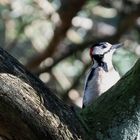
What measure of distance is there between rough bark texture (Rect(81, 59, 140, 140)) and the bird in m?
1.33

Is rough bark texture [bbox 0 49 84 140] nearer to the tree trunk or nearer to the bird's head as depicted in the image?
the tree trunk

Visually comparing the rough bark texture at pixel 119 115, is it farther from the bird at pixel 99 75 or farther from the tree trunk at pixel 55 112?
the bird at pixel 99 75

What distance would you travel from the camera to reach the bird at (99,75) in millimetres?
4336

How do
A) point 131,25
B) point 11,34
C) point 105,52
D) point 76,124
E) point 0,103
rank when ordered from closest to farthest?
point 0,103, point 76,124, point 105,52, point 131,25, point 11,34

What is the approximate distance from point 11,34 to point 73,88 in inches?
37.7

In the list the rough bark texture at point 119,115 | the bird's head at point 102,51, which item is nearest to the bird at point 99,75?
the bird's head at point 102,51

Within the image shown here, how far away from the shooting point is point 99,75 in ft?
14.8

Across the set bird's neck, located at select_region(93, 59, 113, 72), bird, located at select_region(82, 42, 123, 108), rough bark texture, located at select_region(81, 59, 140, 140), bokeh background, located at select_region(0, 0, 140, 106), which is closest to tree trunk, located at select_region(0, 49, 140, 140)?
rough bark texture, located at select_region(81, 59, 140, 140)

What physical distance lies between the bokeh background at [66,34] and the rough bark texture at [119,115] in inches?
102

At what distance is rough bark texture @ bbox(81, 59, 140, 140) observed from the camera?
8.64 ft

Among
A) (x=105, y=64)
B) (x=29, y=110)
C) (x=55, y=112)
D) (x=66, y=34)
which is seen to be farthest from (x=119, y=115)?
(x=66, y=34)

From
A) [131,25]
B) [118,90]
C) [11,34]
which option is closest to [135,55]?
[131,25]

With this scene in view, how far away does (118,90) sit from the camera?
2.73 metres

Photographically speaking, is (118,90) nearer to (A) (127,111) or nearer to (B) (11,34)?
(A) (127,111)
